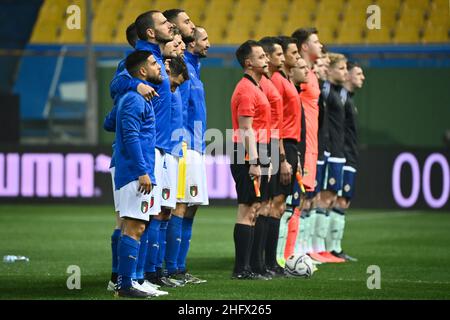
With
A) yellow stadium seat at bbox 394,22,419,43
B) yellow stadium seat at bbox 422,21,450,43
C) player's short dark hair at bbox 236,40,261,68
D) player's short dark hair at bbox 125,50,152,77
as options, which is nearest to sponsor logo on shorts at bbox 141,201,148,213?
player's short dark hair at bbox 125,50,152,77

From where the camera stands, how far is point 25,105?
20.5m

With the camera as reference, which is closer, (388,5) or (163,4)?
(388,5)

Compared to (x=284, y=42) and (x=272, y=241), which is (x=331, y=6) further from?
(x=272, y=241)

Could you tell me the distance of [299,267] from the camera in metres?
10.7

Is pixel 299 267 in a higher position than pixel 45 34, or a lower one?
lower

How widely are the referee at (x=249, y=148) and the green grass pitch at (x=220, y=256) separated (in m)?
0.39

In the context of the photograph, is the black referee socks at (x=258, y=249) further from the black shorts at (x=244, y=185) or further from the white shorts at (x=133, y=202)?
the white shorts at (x=133, y=202)

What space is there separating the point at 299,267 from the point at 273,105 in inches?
62.3

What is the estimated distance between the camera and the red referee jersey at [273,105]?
10781mm

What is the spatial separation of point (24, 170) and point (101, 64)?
2.53 meters

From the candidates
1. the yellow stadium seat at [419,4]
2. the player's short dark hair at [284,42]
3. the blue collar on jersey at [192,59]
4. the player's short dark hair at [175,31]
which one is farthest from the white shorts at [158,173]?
the yellow stadium seat at [419,4]

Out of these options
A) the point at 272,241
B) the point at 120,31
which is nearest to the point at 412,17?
the point at 120,31

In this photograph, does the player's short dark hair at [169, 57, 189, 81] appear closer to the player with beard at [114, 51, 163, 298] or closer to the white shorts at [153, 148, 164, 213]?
the white shorts at [153, 148, 164, 213]
